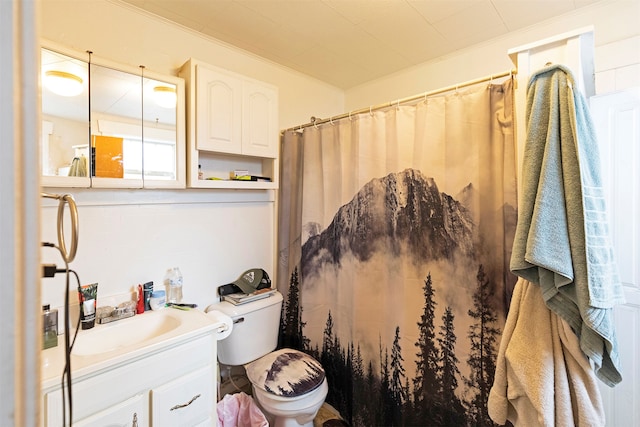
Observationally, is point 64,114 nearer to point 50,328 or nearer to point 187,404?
point 50,328

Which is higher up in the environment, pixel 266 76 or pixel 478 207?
pixel 266 76

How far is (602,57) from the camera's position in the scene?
1.43 meters

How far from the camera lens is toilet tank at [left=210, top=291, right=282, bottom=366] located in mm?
1709

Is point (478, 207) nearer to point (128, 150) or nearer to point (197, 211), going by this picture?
point (197, 211)

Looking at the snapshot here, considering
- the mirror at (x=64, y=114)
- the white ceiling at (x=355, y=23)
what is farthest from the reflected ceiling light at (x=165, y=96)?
the white ceiling at (x=355, y=23)

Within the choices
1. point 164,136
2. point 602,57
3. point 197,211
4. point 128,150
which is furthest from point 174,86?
point 602,57

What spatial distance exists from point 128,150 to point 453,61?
1996 mm

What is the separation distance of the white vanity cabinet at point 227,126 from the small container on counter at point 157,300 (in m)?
0.59

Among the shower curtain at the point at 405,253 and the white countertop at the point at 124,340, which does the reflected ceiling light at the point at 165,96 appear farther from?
the white countertop at the point at 124,340

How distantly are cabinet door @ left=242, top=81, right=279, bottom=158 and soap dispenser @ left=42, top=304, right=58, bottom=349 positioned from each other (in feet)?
3.75

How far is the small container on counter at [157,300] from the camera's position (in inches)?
59.6

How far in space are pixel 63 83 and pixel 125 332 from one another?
1.12 metres

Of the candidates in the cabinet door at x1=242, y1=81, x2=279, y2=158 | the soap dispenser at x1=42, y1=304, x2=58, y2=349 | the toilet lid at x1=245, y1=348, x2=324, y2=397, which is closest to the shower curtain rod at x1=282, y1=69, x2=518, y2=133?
the cabinet door at x1=242, y1=81, x2=279, y2=158

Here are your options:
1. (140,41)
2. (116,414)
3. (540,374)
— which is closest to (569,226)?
(540,374)
